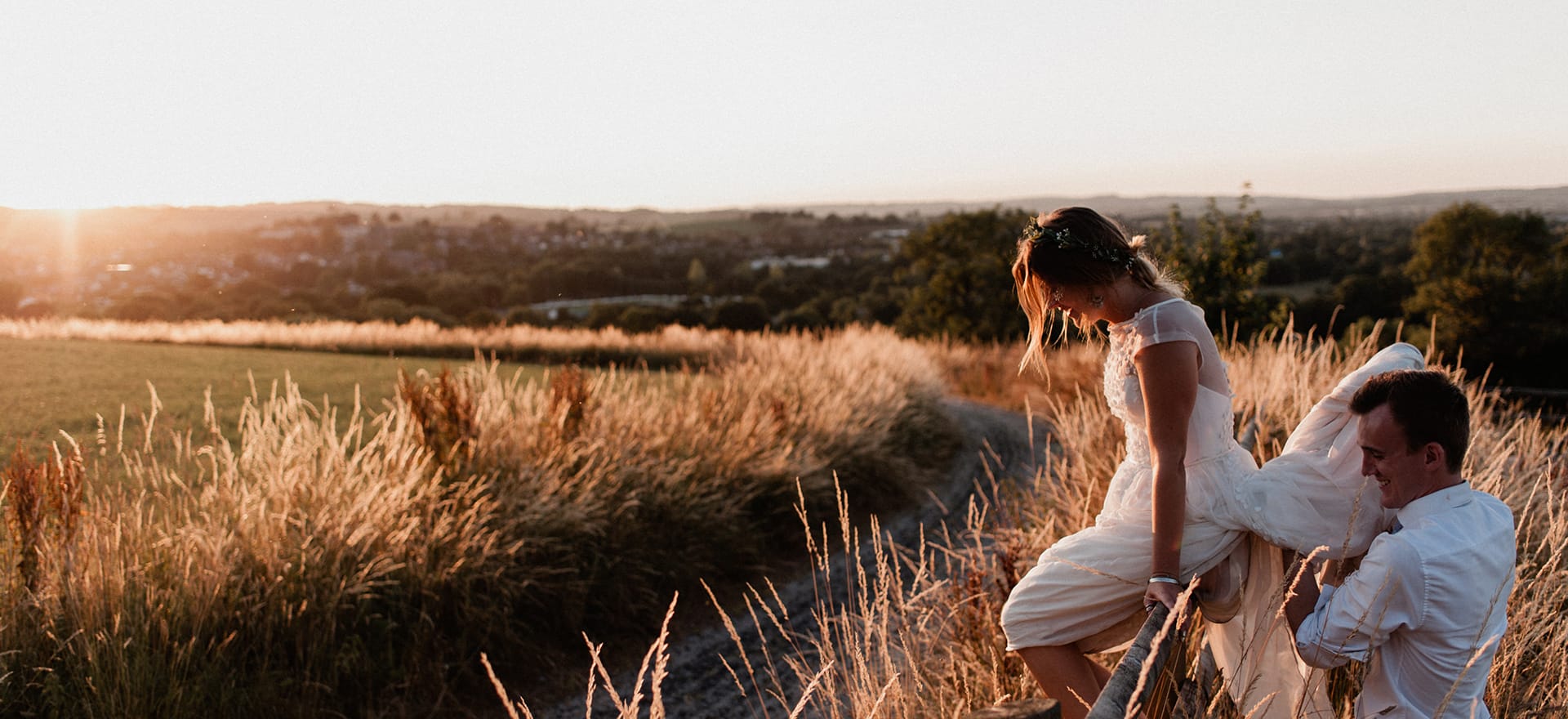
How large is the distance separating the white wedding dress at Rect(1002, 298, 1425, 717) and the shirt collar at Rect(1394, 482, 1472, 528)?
214mm

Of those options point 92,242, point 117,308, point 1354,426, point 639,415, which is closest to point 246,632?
point 639,415

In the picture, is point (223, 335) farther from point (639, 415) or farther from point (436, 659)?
point (436, 659)

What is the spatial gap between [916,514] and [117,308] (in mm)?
17770

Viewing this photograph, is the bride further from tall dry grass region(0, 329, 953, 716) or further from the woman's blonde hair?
tall dry grass region(0, 329, 953, 716)

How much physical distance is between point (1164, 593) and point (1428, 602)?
548mm

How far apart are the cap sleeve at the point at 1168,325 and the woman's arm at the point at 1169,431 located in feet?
0.05

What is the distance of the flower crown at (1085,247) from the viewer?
254 centimetres

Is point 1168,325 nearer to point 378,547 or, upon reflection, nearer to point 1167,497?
point 1167,497

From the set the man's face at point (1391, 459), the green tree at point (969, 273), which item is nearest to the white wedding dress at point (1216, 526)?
the man's face at point (1391, 459)

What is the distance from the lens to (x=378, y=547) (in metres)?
4.84

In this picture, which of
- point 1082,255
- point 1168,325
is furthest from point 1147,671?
point 1082,255

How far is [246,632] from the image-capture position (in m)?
4.24

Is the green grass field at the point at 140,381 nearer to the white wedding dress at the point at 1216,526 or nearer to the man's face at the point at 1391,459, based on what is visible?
the white wedding dress at the point at 1216,526

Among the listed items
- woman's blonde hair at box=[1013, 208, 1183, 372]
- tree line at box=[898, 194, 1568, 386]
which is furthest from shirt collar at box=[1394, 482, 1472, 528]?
tree line at box=[898, 194, 1568, 386]
